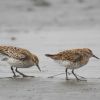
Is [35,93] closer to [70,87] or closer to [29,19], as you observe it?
[70,87]

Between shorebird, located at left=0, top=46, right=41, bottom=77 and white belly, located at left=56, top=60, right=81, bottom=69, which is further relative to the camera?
shorebird, located at left=0, top=46, right=41, bottom=77

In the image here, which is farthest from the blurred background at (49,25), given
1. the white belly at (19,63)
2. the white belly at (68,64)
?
the white belly at (68,64)

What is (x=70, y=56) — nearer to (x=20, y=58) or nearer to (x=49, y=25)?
(x=20, y=58)

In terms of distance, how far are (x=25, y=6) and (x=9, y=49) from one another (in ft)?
48.3

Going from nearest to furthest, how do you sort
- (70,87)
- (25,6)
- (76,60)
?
(70,87) → (76,60) → (25,6)

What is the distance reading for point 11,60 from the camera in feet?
40.4

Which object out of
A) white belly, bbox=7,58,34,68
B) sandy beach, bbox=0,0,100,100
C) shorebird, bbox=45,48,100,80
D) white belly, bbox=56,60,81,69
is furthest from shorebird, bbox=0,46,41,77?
white belly, bbox=56,60,81,69

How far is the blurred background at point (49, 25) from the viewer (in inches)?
709

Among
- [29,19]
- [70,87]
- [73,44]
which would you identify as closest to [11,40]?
[73,44]

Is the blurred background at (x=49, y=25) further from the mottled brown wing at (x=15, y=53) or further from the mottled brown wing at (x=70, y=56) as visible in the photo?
the mottled brown wing at (x=70, y=56)

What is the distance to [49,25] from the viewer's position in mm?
24328

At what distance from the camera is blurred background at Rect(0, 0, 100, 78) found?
18000 millimetres

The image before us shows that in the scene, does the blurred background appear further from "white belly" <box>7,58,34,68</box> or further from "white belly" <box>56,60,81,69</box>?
"white belly" <box>56,60,81,69</box>

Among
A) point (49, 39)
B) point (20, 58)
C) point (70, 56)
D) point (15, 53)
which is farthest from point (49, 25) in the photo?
point (70, 56)
